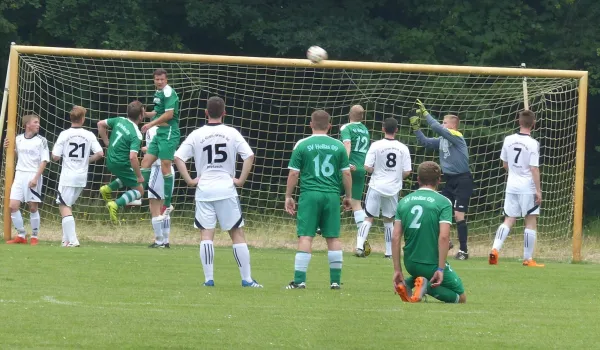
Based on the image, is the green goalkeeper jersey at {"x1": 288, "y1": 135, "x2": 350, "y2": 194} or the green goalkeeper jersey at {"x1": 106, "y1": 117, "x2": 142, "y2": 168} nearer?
the green goalkeeper jersey at {"x1": 288, "y1": 135, "x2": 350, "y2": 194}

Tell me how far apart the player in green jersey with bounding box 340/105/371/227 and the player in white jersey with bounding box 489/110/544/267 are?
1920mm

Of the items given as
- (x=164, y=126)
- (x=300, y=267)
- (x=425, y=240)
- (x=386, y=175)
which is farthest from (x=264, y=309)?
(x=386, y=175)

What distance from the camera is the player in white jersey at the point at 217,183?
11930mm

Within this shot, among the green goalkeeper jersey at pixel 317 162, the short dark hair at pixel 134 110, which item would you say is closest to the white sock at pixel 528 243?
the green goalkeeper jersey at pixel 317 162

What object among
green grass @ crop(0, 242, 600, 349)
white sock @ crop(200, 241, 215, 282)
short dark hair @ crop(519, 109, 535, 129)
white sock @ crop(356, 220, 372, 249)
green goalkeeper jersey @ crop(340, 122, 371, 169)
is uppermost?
short dark hair @ crop(519, 109, 535, 129)

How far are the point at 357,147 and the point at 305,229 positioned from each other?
5.54 m

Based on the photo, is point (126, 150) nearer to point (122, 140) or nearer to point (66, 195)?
point (122, 140)

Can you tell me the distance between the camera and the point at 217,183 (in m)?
12.0

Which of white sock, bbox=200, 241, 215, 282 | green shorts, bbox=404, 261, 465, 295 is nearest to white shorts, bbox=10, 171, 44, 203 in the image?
white sock, bbox=200, 241, 215, 282

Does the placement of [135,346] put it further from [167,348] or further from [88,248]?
[88,248]

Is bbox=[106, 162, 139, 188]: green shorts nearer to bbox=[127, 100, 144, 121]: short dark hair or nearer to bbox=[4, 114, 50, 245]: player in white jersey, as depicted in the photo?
bbox=[127, 100, 144, 121]: short dark hair

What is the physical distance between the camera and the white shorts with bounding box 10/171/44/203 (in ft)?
58.0

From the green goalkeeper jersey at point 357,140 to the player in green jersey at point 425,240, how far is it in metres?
6.42

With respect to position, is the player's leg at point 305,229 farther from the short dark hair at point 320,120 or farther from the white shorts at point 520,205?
the white shorts at point 520,205
